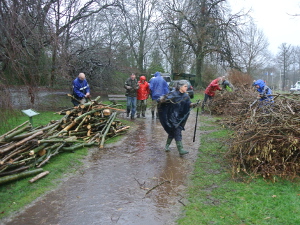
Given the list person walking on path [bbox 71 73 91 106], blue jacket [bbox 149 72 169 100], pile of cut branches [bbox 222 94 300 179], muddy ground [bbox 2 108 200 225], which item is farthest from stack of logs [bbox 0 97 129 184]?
pile of cut branches [bbox 222 94 300 179]

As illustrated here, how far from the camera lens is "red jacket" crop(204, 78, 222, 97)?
1348 centimetres

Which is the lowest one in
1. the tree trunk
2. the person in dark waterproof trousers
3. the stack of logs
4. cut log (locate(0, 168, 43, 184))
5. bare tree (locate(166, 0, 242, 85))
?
cut log (locate(0, 168, 43, 184))

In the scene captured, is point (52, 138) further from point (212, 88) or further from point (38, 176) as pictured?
point (212, 88)

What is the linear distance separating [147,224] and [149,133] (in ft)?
19.1

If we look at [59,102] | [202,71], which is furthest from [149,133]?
[202,71]

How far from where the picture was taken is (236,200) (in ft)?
14.2

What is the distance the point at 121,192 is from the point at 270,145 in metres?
2.72

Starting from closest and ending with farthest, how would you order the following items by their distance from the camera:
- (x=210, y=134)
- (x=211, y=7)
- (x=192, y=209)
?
(x=192, y=209) < (x=210, y=134) < (x=211, y=7)

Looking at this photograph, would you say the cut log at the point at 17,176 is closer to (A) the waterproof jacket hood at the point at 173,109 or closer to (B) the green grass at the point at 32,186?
(B) the green grass at the point at 32,186

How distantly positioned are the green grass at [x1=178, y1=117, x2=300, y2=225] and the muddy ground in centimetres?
22

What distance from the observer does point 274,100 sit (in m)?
6.53

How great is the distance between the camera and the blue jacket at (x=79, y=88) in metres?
10.0

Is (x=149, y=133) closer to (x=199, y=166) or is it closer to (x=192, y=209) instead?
(x=199, y=166)

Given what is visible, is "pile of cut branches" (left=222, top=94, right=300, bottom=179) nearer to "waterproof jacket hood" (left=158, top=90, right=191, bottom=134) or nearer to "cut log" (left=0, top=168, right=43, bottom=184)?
"waterproof jacket hood" (left=158, top=90, right=191, bottom=134)
